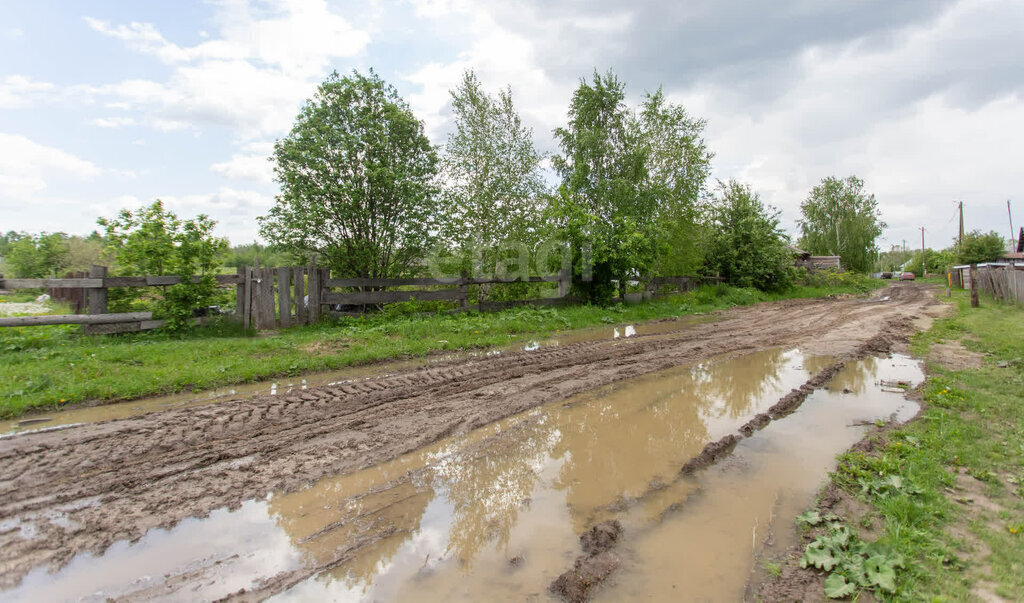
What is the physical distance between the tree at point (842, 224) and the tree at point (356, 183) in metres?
51.5

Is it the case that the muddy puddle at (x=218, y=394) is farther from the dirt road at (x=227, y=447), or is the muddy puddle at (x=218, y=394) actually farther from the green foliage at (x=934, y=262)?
the green foliage at (x=934, y=262)

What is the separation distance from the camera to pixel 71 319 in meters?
8.64

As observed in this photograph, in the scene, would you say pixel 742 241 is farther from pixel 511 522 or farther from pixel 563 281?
pixel 511 522

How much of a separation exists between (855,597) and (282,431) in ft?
17.1

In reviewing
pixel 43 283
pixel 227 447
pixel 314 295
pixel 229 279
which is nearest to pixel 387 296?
pixel 314 295

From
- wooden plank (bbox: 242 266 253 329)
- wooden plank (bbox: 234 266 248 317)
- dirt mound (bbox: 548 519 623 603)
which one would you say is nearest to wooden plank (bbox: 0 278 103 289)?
wooden plank (bbox: 234 266 248 317)

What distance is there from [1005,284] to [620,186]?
53.8 feet

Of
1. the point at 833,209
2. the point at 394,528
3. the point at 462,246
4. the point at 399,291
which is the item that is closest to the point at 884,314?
the point at 462,246

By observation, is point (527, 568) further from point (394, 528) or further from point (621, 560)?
point (394, 528)

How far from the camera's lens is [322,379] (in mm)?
7500

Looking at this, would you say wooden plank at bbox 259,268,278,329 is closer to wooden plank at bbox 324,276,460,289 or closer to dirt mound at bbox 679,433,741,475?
wooden plank at bbox 324,276,460,289

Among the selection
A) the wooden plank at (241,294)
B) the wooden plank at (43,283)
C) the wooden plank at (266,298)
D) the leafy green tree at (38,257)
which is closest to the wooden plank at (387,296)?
the wooden plank at (266,298)

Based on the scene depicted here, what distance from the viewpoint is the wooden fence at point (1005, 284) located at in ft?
55.6

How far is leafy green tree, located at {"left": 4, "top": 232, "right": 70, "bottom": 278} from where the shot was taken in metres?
25.4
